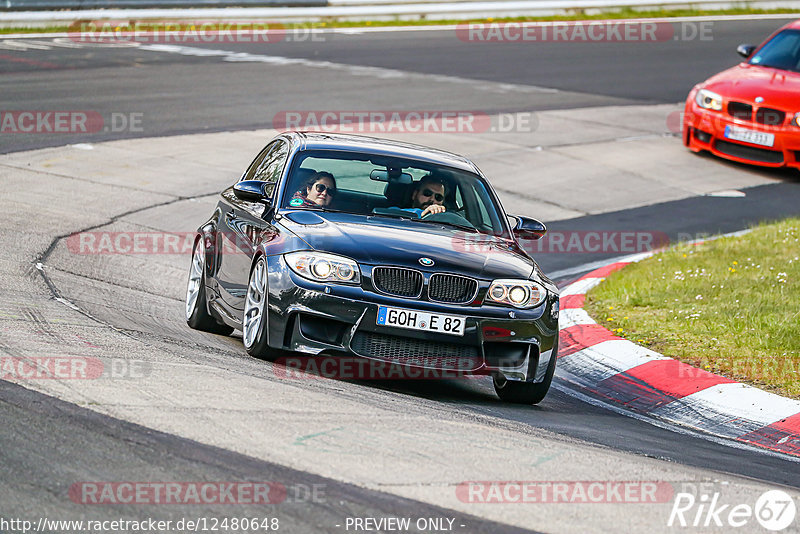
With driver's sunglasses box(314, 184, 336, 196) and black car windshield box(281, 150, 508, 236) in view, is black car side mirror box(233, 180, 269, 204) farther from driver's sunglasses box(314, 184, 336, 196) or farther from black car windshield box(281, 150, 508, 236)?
driver's sunglasses box(314, 184, 336, 196)

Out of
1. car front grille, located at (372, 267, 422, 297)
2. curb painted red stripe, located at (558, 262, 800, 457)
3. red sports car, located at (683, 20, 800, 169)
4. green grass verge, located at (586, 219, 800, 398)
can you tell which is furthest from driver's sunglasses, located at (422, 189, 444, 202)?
red sports car, located at (683, 20, 800, 169)

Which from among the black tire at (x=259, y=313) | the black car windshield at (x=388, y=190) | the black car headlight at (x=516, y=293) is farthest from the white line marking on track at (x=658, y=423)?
the black tire at (x=259, y=313)

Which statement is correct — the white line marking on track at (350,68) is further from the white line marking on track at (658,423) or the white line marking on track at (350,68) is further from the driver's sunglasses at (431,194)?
the white line marking on track at (658,423)

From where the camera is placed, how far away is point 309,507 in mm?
4367

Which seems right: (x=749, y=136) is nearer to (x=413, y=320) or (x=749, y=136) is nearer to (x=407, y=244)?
(x=407, y=244)

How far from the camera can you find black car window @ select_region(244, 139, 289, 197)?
325 inches

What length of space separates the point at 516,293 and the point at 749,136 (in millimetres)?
10755

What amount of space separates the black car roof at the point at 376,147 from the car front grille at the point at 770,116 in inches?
357

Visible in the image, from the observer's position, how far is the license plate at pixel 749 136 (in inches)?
654

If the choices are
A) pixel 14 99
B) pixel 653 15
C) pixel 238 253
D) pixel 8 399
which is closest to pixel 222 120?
pixel 14 99

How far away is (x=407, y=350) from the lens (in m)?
6.74

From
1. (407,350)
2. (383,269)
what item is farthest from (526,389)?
(383,269)

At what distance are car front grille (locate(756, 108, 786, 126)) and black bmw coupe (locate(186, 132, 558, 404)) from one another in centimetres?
921

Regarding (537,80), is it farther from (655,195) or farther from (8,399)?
(8,399)
